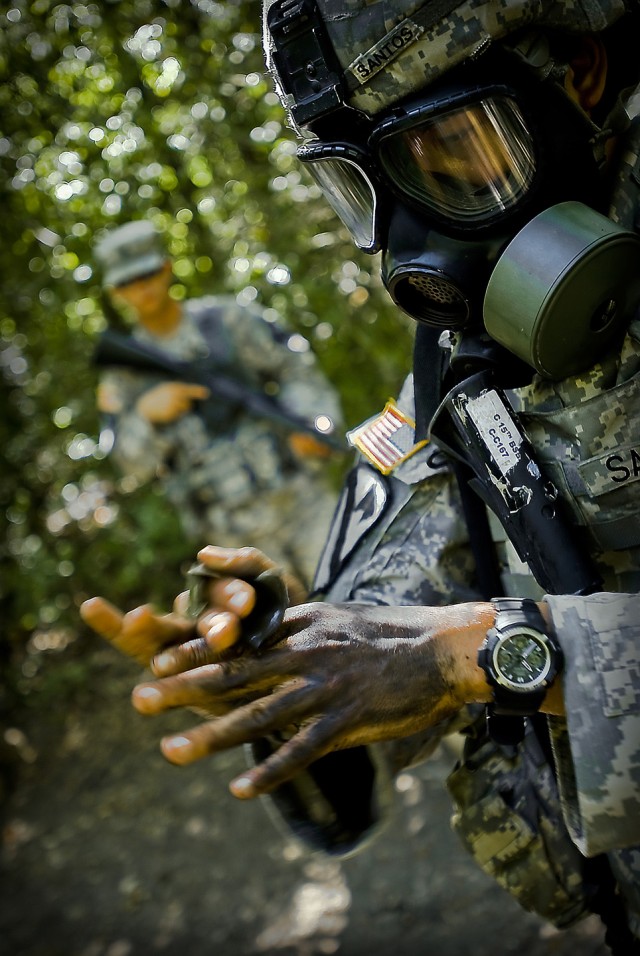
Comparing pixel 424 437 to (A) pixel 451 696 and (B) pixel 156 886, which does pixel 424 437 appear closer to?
Answer: (A) pixel 451 696

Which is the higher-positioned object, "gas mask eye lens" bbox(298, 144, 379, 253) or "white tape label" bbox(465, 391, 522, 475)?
"gas mask eye lens" bbox(298, 144, 379, 253)

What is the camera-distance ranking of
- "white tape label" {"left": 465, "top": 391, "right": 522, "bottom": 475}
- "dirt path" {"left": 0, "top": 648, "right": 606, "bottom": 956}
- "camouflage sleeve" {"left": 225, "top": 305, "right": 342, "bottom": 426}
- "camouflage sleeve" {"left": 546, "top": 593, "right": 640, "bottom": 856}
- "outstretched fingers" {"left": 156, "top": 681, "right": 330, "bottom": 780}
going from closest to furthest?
"outstretched fingers" {"left": 156, "top": 681, "right": 330, "bottom": 780} → "camouflage sleeve" {"left": 546, "top": 593, "right": 640, "bottom": 856} → "white tape label" {"left": 465, "top": 391, "right": 522, "bottom": 475} → "dirt path" {"left": 0, "top": 648, "right": 606, "bottom": 956} → "camouflage sleeve" {"left": 225, "top": 305, "right": 342, "bottom": 426}

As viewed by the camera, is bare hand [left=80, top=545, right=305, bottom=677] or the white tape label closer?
bare hand [left=80, top=545, right=305, bottom=677]

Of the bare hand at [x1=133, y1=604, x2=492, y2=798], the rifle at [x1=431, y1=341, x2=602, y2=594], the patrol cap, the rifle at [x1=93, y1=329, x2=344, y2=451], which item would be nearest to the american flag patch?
the rifle at [x1=431, y1=341, x2=602, y2=594]

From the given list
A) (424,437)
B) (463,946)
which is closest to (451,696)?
(424,437)

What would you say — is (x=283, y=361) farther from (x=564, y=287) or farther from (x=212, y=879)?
(x=564, y=287)

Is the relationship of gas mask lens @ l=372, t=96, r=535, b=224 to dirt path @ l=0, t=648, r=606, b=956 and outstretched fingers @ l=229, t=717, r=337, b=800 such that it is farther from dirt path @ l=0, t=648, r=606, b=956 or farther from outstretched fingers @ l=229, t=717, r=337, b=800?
dirt path @ l=0, t=648, r=606, b=956

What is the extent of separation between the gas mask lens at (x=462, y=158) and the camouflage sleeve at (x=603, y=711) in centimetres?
66

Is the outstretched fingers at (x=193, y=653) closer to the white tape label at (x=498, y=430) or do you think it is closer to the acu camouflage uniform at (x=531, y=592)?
the acu camouflage uniform at (x=531, y=592)

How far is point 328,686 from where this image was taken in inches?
42.5

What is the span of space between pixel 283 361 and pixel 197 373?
487 millimetres

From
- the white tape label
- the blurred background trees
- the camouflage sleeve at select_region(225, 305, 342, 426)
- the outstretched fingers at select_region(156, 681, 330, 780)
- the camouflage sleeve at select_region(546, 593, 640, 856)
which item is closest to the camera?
the outstretched fingers at select_region(156, 681, 330, 780)

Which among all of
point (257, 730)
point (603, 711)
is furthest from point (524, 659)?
point (257, 730)

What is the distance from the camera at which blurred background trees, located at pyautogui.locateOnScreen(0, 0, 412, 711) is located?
4.83 m
